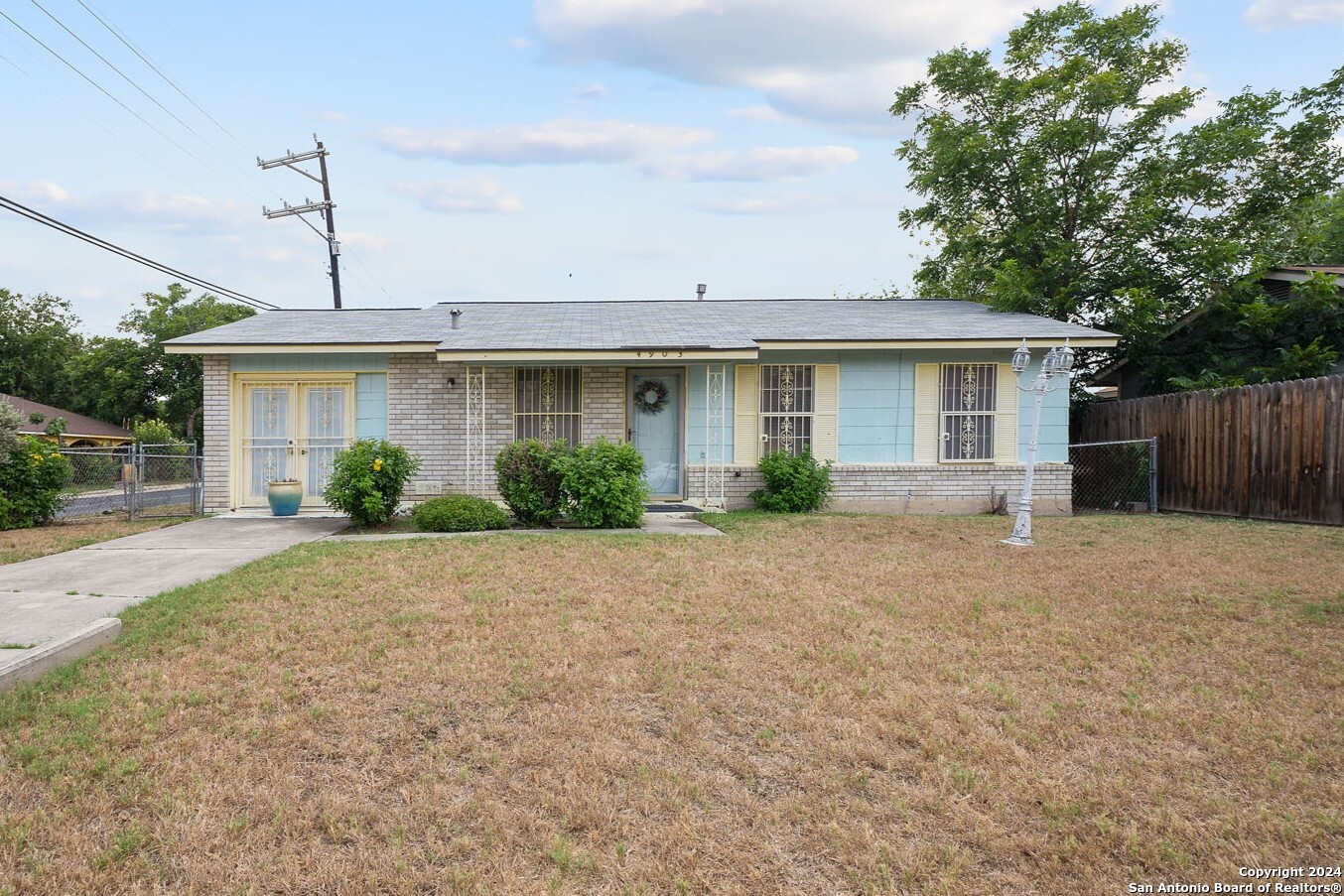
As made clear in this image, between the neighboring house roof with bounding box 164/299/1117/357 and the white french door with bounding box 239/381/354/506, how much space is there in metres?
0.92

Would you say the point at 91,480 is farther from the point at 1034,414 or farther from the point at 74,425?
the point at 74,425

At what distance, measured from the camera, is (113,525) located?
10.6m

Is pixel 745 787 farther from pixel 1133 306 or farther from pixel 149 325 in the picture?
pixel 149 325

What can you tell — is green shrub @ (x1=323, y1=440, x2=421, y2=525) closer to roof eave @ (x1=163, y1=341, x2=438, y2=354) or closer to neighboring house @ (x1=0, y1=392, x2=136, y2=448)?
roof eave @ (x1=163, y1=341, x2=438, y2=354)

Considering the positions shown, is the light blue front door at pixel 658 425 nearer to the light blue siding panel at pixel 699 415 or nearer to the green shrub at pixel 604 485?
the light blue siding panel at pixel 699 415

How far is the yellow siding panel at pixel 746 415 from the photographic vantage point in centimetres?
1253

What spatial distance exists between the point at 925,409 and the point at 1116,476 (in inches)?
165

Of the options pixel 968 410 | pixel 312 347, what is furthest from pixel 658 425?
pixel 312 347

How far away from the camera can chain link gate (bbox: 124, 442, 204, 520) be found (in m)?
11.8

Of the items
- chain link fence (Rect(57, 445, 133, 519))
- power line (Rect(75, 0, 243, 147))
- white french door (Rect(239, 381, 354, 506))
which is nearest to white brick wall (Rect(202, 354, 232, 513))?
white french door (Rect(239, 381, 354, 506))

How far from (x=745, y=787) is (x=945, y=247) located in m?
18.7

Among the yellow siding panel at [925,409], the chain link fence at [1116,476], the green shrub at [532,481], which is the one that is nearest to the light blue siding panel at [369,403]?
the green shrub at [532,481]

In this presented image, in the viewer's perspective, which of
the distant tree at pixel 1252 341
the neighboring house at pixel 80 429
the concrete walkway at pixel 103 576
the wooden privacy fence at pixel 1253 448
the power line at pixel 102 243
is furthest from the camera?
the neighboring house at pixel 80 429

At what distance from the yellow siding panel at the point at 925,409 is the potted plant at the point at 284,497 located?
972cm
